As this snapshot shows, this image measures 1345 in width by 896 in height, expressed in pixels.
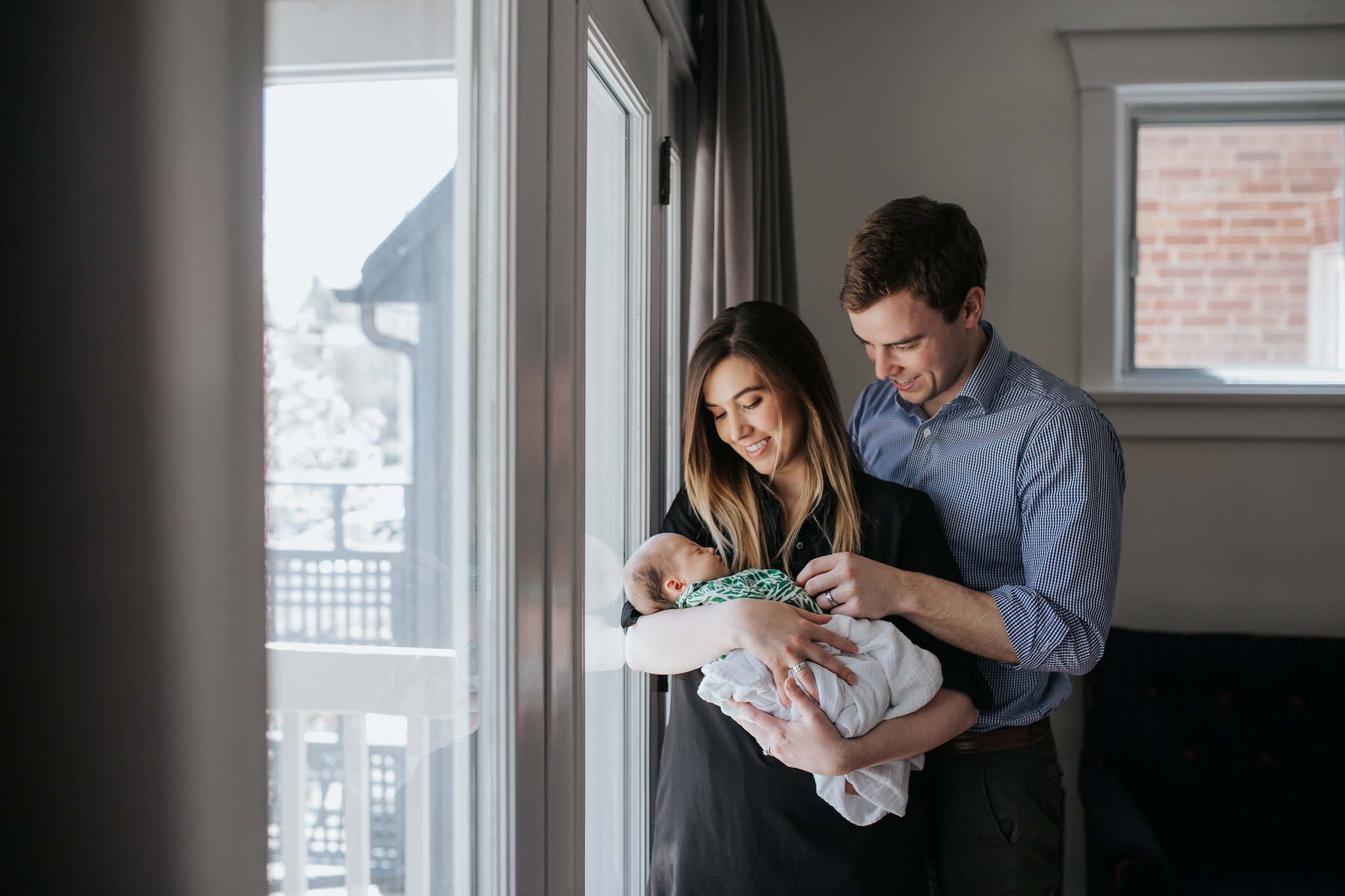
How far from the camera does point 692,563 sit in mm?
1233

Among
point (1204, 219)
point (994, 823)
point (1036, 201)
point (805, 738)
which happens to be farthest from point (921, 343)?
point (1204, 219)

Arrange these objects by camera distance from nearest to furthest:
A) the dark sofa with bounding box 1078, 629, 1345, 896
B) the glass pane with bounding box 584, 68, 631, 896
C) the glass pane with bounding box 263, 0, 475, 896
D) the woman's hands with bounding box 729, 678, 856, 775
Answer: the glass pane with bounding box 263, 0, 475, 896 < the woman's hands with bounding box 729, 678, 856, 775 < the glass pane with bounding box 584, 68, 631, 896 < the dark sofa with bounding box 1078, 629, 1345, 896

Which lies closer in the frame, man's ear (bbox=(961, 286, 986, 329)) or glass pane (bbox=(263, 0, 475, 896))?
glass pane (bbox=(263, 0, 475, 896))

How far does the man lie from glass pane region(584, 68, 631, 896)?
18.0 inches

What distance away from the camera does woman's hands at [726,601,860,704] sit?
1039mm

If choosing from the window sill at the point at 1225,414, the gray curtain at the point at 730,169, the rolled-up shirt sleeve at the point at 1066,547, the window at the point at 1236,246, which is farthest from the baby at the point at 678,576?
the window at the point at 1236,246

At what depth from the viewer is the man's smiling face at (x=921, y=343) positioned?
1279mm

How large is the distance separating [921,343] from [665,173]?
0.81 meters

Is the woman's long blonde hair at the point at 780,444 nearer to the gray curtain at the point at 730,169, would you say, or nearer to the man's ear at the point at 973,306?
the man's ear at the point at 973,306

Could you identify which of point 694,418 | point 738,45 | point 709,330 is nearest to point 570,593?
point 694,418

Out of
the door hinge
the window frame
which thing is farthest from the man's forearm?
the window frame

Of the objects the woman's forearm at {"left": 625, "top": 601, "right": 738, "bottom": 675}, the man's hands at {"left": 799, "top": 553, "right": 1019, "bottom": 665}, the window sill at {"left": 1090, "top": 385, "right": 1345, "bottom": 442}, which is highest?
the window sill at {"left": 1090, "top": 385, "right": 1345, "bottom": 442}

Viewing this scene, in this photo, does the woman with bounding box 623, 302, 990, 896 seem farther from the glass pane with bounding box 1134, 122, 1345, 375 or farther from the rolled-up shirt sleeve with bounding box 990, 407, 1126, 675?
the glass pane with bounding box 1134, 122, 1345, 375

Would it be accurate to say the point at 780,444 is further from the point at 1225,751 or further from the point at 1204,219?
the point at 1204,219
